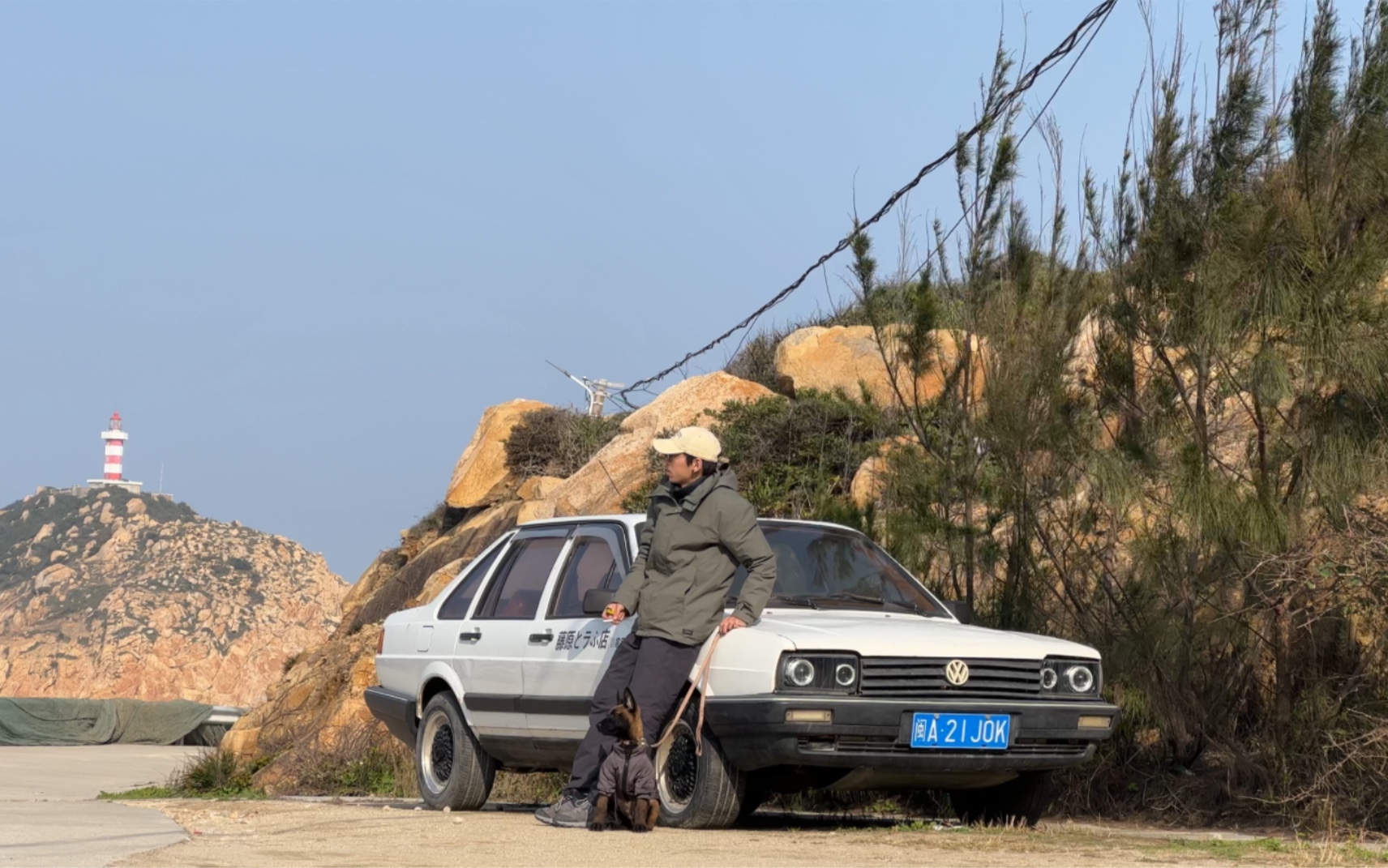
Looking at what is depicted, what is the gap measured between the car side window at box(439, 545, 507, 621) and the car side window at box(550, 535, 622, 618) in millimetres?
733

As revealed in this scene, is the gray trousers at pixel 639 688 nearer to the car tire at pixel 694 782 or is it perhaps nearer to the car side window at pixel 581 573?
the car tire at pixel 694 782

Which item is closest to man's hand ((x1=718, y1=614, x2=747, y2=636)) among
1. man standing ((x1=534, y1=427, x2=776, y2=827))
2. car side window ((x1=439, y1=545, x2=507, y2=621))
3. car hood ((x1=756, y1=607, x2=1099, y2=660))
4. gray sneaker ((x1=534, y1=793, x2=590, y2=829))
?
man standing ((x1=534, y1=427, x2=776, y2=827))

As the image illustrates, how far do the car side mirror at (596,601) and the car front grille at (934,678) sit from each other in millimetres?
1332

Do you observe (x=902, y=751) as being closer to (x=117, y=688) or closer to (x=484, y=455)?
(x=484, y=455)

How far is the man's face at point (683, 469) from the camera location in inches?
343

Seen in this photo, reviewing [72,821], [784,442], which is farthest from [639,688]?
[784,442]

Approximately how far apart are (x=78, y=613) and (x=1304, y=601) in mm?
90099

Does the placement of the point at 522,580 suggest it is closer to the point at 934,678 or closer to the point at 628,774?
the point at 628,774

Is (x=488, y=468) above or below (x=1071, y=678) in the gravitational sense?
above

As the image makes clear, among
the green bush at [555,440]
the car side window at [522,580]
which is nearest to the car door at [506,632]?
the car side window at [522,580]

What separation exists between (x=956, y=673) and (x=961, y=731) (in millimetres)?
264

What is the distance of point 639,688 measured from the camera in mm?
8398

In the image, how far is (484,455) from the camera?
25375mm

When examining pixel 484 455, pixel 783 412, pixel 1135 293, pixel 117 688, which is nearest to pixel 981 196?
pixel 1135 293
